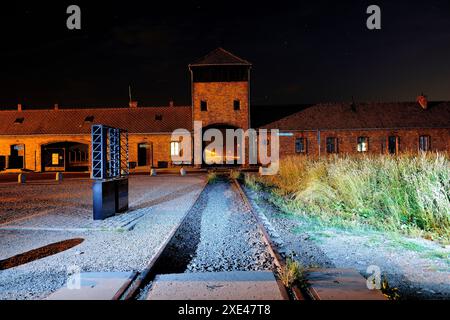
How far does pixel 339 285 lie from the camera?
402 centimetres

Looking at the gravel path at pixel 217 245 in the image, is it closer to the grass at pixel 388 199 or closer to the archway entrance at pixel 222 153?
the grass at pixel 388 199

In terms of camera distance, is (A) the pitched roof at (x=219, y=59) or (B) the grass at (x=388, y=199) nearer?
(B) the grass at (x=388, y=199)

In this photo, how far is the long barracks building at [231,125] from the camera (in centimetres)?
3200

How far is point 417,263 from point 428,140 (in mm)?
32171

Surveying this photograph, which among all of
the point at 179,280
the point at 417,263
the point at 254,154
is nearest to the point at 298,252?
the point at 417,263

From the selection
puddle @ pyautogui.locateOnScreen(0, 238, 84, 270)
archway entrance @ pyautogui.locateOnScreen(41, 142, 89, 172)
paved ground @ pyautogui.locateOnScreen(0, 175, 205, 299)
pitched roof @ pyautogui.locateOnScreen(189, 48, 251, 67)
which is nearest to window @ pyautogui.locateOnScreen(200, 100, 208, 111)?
pitched roof @ pyautogui.locateOnScreen(189, 48, 251, 67)

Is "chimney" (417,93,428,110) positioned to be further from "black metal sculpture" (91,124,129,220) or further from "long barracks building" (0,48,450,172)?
"black metal sculpture" (91,124,129,220)

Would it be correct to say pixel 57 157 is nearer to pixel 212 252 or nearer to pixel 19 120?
pixel 19 120

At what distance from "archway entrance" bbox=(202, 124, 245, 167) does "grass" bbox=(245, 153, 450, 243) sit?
2227 centimetres

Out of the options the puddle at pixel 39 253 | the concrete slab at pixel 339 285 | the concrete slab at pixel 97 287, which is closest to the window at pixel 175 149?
the puddle at pixel 39 253

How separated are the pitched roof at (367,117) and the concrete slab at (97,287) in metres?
29.9

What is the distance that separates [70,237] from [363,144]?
30.6 meters
